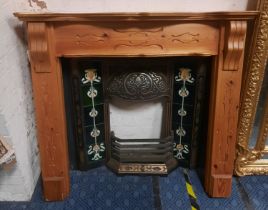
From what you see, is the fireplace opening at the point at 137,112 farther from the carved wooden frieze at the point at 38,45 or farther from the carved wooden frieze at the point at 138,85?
the carved wooden frieze at the point at 38,45

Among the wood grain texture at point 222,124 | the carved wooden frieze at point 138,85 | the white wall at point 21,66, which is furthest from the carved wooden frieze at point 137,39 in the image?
the carved wooden frieze at point 138,85

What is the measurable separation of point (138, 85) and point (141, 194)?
69cm

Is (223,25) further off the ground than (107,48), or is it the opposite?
(223,25)

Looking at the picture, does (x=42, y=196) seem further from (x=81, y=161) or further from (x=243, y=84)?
(x=243, y=84)

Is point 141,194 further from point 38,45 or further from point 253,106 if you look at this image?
point 38,45

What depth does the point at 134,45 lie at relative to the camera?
1.60 meters

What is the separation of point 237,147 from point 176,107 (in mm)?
466

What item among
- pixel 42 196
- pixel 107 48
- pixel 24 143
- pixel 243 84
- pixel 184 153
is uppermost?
pixel 107 48

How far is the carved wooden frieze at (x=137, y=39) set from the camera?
5.12 feet

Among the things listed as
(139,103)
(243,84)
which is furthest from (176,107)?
(243,84)

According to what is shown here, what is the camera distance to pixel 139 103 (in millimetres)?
2072

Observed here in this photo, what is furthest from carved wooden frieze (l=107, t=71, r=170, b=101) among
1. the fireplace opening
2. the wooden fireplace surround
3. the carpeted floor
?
the carpeted floor

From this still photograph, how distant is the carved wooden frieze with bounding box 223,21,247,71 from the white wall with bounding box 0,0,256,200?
26 centimetres

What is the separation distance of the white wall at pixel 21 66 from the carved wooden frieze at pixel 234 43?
0.84ft
